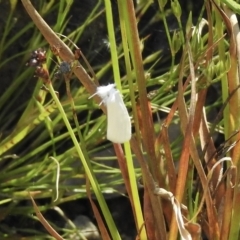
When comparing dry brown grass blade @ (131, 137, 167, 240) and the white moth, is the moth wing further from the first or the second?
dry brown grass blade @ (131, 137, 167, 240)

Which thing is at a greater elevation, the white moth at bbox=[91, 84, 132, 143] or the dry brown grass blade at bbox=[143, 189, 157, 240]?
the white moth at bbox=[91, 84, 132, 143]

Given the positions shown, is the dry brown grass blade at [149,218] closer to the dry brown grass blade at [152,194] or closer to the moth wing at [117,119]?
the dry brown grass blade at [152,194]

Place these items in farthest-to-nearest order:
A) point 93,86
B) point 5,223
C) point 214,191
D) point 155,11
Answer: point 155,11 → point 5,223 → point 214,191 → point 93,86

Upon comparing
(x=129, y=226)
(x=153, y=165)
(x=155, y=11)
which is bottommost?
(x=129, y=226)

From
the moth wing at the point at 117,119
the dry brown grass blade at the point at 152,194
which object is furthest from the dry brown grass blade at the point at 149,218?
the moth wing at the point at 117,119

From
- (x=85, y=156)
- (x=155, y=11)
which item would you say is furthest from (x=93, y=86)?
(x=155, y=11)

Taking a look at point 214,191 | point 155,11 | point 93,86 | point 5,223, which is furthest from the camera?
point 155,11

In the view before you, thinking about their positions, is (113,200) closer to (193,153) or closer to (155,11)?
(155,11)

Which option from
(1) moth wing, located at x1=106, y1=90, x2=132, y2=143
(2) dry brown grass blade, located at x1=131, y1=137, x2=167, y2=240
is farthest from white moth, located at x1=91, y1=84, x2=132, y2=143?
(2) dry brown grass blade, located at x1=131, y1=137, x2=167, y2=240
